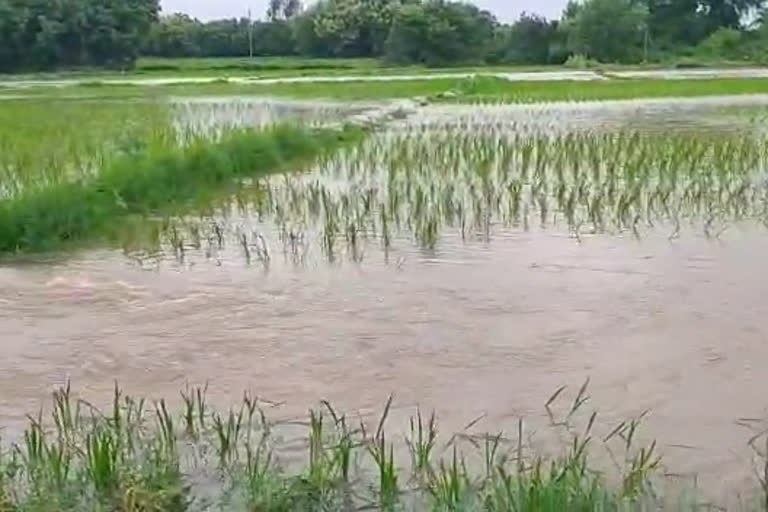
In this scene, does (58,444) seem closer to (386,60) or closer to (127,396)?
(127,396)

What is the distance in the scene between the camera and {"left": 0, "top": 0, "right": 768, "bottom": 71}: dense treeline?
39438mm

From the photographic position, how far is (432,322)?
15.1ft

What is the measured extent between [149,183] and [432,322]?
3.71 metres

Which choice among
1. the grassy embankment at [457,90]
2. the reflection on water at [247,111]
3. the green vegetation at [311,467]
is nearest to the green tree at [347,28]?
the grassy embankment at [457,90]

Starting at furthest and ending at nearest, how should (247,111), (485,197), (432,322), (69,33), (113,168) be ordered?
(69,33)
(247,111)
(113,168)
(485,197)
(432,322)

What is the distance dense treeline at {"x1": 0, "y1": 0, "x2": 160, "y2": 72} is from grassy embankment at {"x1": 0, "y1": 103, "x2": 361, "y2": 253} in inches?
1045

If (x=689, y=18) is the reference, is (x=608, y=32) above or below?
below

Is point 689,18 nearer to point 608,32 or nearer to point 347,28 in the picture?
point 608,32

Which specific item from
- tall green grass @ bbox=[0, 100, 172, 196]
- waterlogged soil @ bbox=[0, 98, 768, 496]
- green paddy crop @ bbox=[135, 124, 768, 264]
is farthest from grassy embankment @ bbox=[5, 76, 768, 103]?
waterlogged soil @ bbox=[0, 98, 768, 496]

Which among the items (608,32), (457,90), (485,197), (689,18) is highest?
(689,18)

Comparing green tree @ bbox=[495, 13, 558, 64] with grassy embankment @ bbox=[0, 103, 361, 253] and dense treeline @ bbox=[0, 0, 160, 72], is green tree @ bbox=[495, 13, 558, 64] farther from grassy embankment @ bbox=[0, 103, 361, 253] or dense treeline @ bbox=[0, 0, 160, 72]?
grassy embankment @ bbox=[0, 103, 361, 253]

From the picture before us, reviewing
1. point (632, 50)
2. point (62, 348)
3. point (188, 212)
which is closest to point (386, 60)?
point (632, 50)

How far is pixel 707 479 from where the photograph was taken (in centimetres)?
294

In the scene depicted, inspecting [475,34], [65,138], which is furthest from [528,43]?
[65,138]
